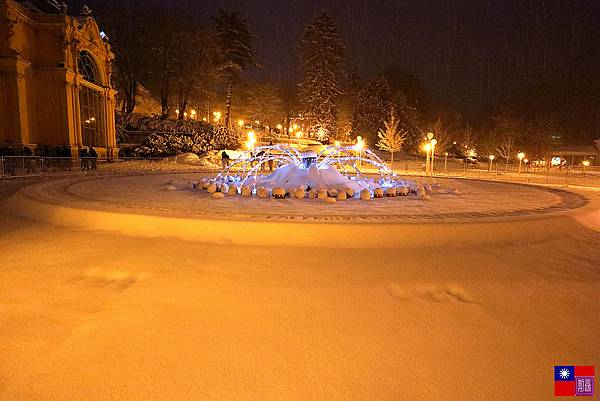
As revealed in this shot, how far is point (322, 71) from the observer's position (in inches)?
2569

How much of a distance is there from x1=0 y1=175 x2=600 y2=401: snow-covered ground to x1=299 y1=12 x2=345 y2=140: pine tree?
→ 58756mm

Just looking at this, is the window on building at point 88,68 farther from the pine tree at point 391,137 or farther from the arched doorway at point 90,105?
the pine tree at point 391,137

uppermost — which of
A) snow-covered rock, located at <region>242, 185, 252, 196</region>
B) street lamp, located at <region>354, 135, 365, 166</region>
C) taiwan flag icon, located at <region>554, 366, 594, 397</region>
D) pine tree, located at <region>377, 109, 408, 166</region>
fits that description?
Result: pine tree, located at <region>377, 109, 408, 166</region>

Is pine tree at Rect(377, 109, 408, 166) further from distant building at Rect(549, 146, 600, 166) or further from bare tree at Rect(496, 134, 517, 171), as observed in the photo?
distant building at Rect(549, 146, 600, 166)

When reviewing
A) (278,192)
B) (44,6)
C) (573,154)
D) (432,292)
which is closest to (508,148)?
(573,154)

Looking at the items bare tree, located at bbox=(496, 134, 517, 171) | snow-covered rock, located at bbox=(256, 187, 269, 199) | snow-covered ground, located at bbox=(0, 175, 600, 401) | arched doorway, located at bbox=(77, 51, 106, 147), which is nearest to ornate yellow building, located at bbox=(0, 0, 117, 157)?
arched doorway, located at bbox=(77, 51, 106, 147)

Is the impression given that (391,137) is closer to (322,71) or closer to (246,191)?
(322,71)

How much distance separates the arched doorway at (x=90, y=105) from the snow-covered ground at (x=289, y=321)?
3109 cm

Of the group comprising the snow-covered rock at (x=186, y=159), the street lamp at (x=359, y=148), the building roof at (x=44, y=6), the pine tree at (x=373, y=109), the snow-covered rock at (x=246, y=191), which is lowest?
the snow-covered rock at (x=246, y=191)

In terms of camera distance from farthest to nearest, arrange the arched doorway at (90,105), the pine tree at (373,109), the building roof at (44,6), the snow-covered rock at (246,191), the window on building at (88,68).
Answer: the pine tree at (373,109) < the arched doorway at (90,105) < the window on building at (88,68) < the building roof at (44,6) < the snow-covered rock at (246,191)

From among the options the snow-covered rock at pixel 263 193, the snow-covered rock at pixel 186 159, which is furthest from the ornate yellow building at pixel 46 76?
the snow-covered rock at pixel 263 193

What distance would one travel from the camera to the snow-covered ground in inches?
132

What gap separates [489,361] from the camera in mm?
3736

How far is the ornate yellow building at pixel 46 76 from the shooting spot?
91.7 feet
